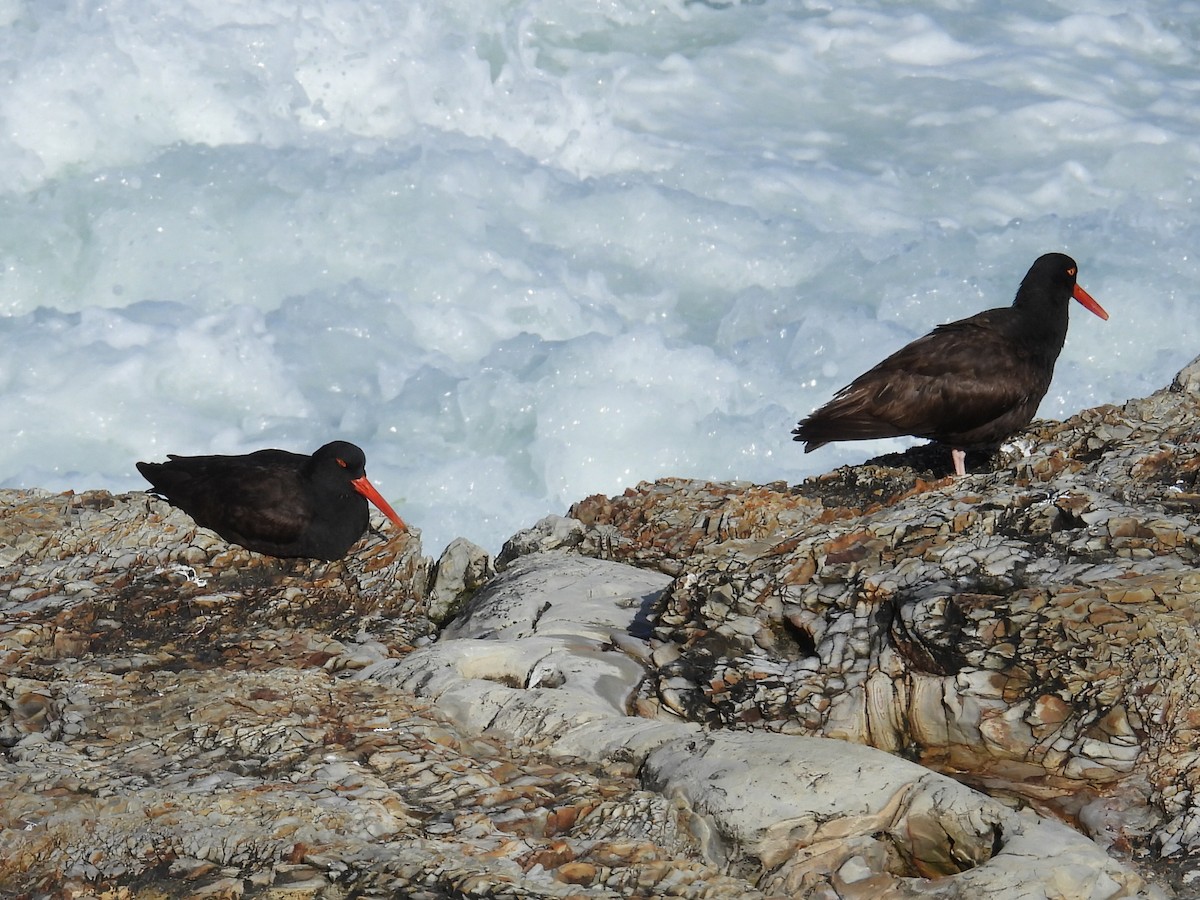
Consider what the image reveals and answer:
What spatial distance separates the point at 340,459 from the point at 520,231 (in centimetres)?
664

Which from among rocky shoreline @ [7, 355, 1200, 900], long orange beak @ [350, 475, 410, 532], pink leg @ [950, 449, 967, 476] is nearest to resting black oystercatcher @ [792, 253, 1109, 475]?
pink leg @ [950, 449, 967, 476]

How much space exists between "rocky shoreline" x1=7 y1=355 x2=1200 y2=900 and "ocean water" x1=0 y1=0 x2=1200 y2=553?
15.2ft

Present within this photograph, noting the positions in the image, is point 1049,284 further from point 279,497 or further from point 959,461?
point 279,497

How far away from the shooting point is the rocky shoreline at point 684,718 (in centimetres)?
313

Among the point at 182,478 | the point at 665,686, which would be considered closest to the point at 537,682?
the point at 665,686

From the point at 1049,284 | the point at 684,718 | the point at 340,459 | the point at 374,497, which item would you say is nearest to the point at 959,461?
the point at 1049,284

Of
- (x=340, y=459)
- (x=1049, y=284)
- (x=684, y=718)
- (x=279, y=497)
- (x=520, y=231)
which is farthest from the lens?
(x=520, y=231)

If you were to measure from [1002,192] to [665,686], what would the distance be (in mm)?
10906

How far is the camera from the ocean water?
1041cm

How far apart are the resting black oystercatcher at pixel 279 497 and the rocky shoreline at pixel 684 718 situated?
0.44 meters

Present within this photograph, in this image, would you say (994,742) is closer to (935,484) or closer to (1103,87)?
(935,484)

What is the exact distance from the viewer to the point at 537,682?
428 centimetres

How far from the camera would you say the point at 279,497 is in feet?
19.4

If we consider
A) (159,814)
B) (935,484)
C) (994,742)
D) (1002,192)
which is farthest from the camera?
(1002,192)
